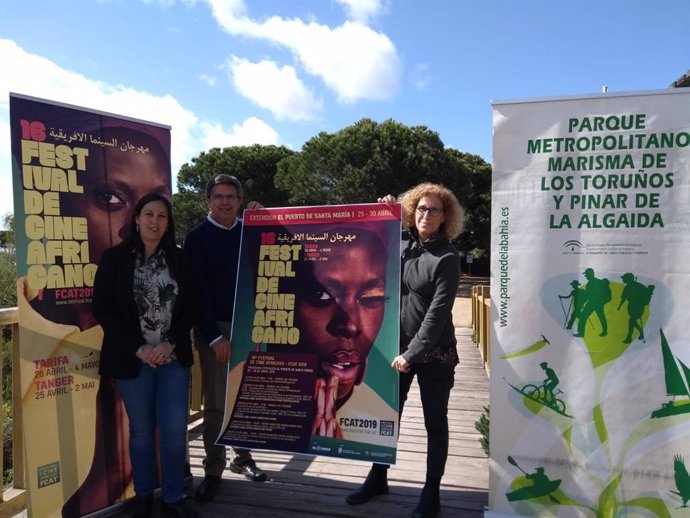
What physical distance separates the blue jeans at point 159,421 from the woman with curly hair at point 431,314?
3.97ft

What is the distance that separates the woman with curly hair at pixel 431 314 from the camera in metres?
2.67

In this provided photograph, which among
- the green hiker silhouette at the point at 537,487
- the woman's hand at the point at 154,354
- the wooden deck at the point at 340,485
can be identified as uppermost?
the woman's hand at the point at 154,354

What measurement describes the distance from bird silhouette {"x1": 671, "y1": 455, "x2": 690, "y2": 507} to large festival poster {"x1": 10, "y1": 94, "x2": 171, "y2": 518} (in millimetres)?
2958

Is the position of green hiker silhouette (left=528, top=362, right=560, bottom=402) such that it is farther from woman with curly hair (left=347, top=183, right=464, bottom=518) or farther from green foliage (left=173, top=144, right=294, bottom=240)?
green foliage (left=173, top=144, right=294, bottom=240)

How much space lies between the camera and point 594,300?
254 cm

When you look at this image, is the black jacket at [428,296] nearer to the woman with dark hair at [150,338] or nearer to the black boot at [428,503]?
the black boot at [428,503]

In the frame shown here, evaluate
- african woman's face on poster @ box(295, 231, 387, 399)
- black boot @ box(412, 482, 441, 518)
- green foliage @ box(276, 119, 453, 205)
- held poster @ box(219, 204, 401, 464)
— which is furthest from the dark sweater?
green foliage @ box(276, 119, 453, 205)

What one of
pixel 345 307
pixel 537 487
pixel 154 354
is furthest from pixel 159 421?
pixel 537 487

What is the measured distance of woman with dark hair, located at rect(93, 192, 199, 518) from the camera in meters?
2.68

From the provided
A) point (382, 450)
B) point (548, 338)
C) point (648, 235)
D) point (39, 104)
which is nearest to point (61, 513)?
point (382, 450)

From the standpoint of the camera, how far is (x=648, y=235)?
2.48m

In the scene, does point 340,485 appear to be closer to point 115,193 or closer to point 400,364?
point 400,364

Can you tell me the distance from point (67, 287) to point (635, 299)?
9.63 feet

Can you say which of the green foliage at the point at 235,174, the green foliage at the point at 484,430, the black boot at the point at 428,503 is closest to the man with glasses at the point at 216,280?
the black boot at the point at 428,503
